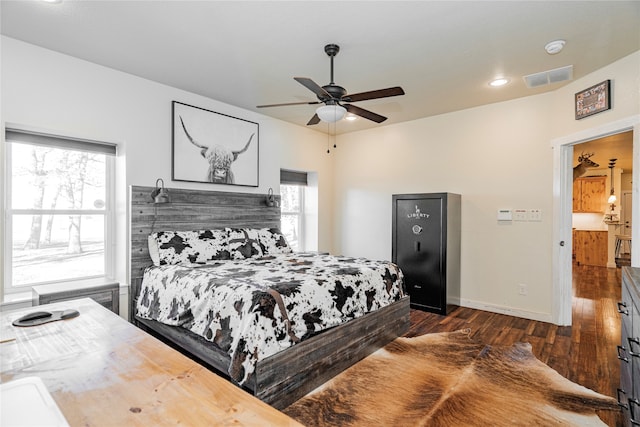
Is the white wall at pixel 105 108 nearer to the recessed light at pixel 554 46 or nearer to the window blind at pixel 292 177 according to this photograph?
the window blind at pixel 292 177

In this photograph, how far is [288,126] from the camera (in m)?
5.04

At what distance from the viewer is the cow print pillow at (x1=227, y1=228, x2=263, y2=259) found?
3.70 m

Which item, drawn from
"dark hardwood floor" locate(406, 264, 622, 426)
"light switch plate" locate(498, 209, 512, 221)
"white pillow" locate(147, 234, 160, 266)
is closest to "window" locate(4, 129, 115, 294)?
"white pillow" locate(147, 234, 160, 266)

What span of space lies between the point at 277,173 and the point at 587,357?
4033 mm

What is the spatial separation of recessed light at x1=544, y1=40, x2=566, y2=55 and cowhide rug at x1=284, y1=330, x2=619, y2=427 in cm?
264

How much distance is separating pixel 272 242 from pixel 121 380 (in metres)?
3.32

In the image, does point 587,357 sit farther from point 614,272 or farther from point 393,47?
point 614,272

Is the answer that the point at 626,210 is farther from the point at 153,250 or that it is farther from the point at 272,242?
the point at 153,250

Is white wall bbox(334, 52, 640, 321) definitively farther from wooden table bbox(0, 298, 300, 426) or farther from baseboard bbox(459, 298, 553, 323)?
wooden table bbox(0, 298, 300, 426)

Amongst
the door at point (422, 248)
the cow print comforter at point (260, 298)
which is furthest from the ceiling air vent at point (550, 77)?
the cow print comforter at point (260, 298)

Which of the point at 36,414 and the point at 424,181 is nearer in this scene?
the point at 36,414

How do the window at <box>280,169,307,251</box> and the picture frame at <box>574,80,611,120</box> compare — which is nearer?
the picture frame at <box>574,80,611,120</box>

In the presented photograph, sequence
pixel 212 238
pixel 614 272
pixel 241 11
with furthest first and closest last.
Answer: pixel 614 272 < pixel 212 238 < pixel 241 11

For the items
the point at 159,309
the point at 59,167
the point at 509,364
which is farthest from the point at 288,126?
the point at 509,364
